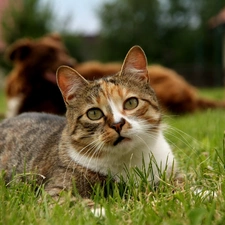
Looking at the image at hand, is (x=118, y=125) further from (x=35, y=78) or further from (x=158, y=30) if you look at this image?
(x=158, y=30)

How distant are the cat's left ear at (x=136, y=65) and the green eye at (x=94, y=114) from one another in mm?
342

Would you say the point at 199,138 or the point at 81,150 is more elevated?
the point at 81,150

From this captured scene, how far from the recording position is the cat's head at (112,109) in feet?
7.47

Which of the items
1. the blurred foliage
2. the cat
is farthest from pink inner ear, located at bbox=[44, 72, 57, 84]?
the blurred foliage

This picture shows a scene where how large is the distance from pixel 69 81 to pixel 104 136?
485 millimetres

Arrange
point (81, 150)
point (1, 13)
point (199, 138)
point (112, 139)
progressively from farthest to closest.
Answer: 1. point (1, 13)
2. point (199, 138)
3. point (81, 150)
4. point (112, 139)

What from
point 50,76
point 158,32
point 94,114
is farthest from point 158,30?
point 94,114

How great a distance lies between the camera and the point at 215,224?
5.37 feet

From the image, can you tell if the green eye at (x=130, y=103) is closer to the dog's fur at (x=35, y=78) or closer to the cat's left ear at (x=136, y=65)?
the cat's left ear at (x=136, y=65)

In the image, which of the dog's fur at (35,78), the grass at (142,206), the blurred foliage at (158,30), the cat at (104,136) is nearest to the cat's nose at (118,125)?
the cat at (104,136)

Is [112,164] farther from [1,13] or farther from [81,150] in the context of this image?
[1,13]

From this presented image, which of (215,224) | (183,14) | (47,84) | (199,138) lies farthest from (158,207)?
(183,14)

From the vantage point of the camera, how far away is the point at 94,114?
240 cm

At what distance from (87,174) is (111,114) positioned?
0.36m
